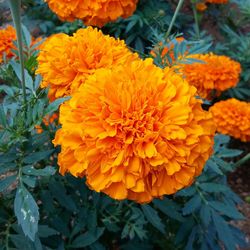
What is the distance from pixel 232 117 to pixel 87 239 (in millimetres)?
1174

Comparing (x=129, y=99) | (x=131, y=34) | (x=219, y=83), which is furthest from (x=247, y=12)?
(x=129, y=99)

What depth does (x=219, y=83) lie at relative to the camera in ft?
7.79

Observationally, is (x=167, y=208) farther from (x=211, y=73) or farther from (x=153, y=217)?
(x=211, y=73)

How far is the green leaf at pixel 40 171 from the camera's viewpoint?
37.1 inches

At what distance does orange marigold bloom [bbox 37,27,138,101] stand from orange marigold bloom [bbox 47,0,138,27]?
0.35 meters

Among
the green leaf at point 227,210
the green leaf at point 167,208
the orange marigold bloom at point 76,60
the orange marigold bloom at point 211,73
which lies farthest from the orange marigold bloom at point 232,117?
the orange marigold bloom at point 76,60

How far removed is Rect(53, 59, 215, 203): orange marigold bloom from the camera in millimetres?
900

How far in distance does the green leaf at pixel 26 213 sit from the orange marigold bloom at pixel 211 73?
147 cm

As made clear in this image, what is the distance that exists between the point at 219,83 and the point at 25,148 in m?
1.55

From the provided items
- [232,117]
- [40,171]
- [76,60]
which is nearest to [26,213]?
[40,171]

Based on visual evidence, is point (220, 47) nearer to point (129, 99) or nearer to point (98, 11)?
point (98, 11)

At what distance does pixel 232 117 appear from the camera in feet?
7.30

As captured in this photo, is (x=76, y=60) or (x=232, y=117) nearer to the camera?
(x=76, y=60)

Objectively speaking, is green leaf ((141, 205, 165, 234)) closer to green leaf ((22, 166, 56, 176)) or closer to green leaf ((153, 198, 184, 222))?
green leaf ((153, 198, 184, 222))
